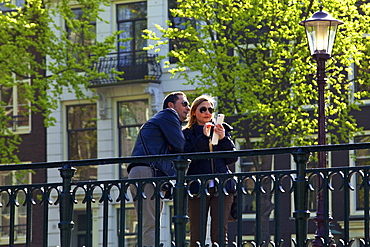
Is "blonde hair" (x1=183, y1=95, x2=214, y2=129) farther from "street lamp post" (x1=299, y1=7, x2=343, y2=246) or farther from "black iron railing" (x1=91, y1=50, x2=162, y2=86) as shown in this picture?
"black iron railing" (x1=91, y1=50, x2=162, y2=86)

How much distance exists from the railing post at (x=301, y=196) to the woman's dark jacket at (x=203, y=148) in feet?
4.89

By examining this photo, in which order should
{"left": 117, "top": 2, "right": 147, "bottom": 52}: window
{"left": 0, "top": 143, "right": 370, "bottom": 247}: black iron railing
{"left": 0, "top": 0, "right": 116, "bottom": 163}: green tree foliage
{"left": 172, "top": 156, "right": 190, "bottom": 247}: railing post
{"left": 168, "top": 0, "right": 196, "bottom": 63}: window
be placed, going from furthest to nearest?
{"left": 117, "top": 2, "right": 147, "bottom": 52}: window
{"left": 168, "top": 0, "right": 196, "bottom": 63}: window
{"left": 0, "top": 0, "right": 116, "bottom": 163}: green tree foliage
{"left": 172, "top": 156, "right": 190, "bottom": 247}: railing post
{"left": 0, "top": 143, "right": 370, "bottom": 247}: black iron railing

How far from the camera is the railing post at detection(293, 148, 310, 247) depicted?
26.8 feet

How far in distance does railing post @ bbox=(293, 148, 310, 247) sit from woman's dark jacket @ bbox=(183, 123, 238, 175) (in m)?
1.49

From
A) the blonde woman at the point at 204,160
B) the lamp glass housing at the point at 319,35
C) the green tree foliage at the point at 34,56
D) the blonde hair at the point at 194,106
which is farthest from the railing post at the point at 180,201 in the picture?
the green tree foliage at the point at 34,56

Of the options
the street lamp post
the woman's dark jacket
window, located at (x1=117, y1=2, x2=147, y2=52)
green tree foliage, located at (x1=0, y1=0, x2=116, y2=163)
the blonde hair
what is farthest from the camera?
window, located at (x1=117, y1=2, x2=147, y2=52)

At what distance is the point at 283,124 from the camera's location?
23312mm

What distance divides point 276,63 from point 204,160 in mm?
13938

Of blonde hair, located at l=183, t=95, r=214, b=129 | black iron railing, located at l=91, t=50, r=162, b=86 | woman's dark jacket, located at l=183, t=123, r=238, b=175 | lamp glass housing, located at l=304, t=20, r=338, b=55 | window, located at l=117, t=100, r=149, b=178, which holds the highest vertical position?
black iron railing, located at l=91, t=50, r=162, b=86

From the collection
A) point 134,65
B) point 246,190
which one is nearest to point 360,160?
point 134,65

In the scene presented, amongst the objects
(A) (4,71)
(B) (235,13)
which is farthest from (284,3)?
(A) (4,71)

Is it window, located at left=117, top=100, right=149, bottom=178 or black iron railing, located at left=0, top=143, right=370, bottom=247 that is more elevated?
window, located at left=117, top=100, right=149, bottom=178

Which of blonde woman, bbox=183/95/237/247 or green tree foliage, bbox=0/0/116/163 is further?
green tree foliage, bbox=0/0/116/163

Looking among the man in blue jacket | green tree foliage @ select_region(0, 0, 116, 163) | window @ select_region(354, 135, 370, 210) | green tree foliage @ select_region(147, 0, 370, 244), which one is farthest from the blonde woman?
window @ select_region(354, 135, 370, 210)
